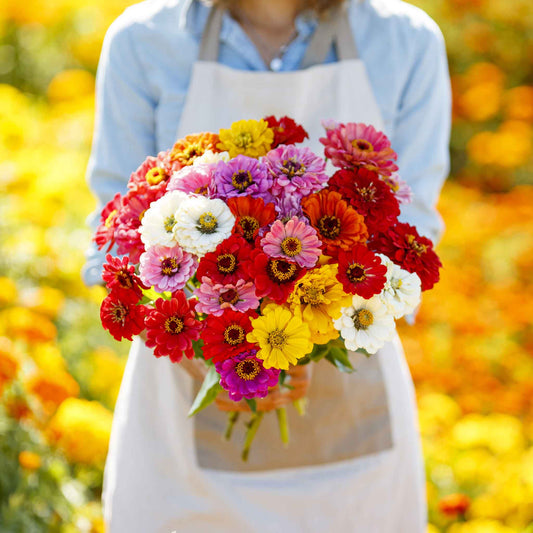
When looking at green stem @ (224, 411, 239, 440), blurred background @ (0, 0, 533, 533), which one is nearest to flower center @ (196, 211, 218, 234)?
green stem @ (224, 411, 239, 440)

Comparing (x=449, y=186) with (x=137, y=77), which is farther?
(x=449, y=186)

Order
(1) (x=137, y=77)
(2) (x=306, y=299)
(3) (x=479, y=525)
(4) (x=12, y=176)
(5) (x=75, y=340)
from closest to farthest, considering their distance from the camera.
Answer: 1. (2) (x=306, y=299)
2. (1) (x=137, y=77)
3. (3) (x=479, y=525)
4. (5) (x=75, y=340)
5. (4) (x=12, y=176)

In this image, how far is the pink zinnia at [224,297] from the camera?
0.81 m

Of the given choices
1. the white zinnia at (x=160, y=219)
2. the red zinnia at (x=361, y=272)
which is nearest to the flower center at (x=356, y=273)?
the red zinnia at (x=361, y=272)

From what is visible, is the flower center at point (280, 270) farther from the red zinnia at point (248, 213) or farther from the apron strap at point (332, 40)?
the apron strap at point (332, 40)

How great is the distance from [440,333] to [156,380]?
182 centimetres

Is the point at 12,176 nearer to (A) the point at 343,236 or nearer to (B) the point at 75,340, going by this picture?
(B) the point at 75,340

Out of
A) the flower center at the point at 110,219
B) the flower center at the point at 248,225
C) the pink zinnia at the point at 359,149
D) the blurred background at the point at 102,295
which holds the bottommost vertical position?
the blurred background at the point at 102,295

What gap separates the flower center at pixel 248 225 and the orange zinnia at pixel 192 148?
0.14m

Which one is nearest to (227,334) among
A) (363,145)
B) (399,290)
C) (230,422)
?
(399,290)

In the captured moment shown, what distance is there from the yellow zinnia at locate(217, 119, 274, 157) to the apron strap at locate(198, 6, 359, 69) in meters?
0.39

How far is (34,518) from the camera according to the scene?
163 centimetres

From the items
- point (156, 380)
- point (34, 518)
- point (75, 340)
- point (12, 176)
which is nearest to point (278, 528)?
point (156, 380)

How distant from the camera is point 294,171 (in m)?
0.87
